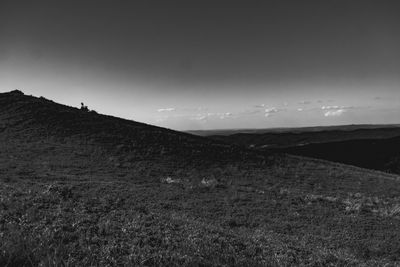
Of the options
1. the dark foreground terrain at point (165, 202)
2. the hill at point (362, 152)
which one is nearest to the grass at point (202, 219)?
the dark foreground terrain at point (165, 202)

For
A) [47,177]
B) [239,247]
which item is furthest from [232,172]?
[239,247]

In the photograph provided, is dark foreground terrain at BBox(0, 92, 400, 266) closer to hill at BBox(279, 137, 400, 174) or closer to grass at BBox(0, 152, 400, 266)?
grass at BBox(0, 152, 400, 266)

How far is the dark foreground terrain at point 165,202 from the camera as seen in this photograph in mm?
8680

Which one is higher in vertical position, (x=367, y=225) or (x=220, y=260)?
(x=220, y=260)

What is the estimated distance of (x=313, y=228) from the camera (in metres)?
21.0

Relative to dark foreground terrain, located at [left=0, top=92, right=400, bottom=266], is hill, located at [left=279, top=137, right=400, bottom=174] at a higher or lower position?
lower

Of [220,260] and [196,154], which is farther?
[196,154]

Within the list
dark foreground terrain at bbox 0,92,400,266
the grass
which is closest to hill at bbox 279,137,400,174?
dark foreground terrain at bbox 0,92,400,266

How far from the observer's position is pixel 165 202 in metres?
24.4

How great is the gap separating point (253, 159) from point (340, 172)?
10093mm

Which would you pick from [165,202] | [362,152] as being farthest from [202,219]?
[362,152]

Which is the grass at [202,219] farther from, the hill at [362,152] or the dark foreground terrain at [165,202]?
the hill at [362,152]

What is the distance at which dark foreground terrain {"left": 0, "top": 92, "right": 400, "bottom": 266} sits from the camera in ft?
28.5

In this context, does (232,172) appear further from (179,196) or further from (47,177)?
(47,177)
